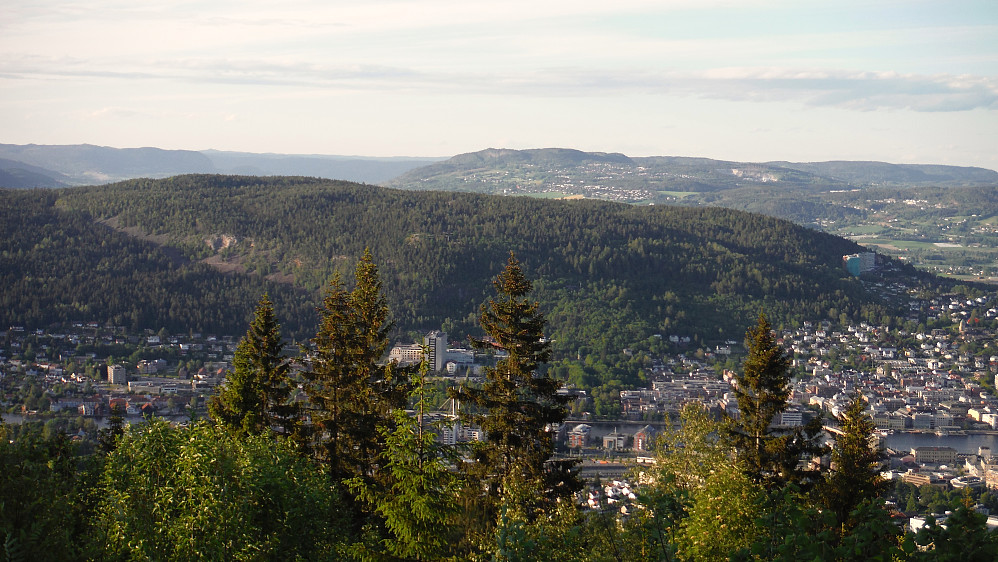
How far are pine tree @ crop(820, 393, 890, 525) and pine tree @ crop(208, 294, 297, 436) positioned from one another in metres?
10.5

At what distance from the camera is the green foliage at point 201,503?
940cm

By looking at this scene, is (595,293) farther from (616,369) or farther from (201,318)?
(201,318)

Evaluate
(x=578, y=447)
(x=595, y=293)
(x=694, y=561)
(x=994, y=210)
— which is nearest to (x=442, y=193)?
(x=595, y=293)

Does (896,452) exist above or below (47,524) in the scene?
below

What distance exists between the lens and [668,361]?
58.8m

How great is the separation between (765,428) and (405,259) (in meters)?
58.0

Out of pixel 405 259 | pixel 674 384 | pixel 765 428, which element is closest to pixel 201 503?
pixel 765 428

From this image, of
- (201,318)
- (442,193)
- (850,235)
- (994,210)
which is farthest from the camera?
(994,210)

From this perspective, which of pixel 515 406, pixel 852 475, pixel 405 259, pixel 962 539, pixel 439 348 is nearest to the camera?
pixel 962 539

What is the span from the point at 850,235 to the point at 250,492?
150m

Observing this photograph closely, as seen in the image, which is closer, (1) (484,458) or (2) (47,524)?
(2) (47,524)

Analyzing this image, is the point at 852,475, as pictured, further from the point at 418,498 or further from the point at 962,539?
the point at 962,539

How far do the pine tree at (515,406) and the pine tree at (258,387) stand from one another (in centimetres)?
439

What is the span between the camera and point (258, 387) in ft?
57.7
